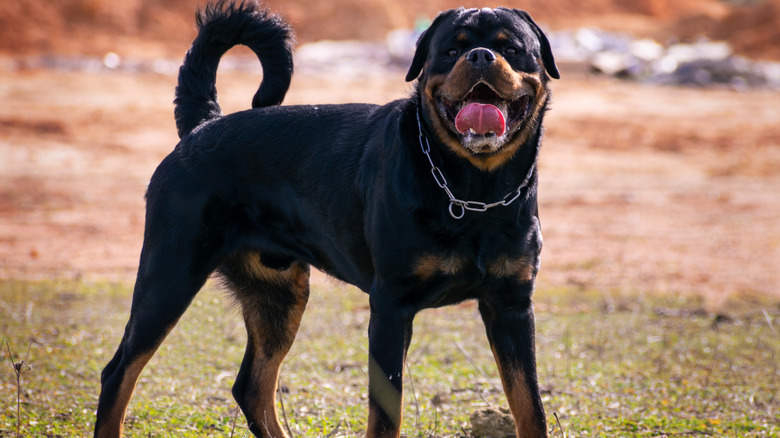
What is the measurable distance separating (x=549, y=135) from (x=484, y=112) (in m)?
16.8

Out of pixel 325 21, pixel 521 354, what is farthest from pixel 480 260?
pixel 325 21

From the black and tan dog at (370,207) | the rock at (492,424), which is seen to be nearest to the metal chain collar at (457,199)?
the black and tan dog at (370,207)

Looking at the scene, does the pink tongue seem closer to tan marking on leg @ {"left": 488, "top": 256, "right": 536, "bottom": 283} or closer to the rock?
tan marking on leg @ {"left": 488, "top": 256, "right": 536, "bottom": 283}

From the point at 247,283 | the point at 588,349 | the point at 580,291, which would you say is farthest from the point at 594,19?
the point at 247,283

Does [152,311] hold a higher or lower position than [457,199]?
lower

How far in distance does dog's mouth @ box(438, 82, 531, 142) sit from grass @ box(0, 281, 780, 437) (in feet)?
4.70

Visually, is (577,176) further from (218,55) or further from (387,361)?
(387,361)

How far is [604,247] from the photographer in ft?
41.8

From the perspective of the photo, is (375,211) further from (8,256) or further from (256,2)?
(8,256)

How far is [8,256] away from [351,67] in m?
16.3

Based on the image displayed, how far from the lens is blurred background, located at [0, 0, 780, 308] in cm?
1212

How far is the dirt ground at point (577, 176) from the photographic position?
1169 centimetres

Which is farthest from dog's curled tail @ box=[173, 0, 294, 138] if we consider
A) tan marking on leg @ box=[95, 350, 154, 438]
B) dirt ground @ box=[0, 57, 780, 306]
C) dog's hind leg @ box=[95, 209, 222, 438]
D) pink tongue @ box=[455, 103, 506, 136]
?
dirt ground @ box=[0, 57, 780, 306]

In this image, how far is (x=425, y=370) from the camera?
22.1 ft
